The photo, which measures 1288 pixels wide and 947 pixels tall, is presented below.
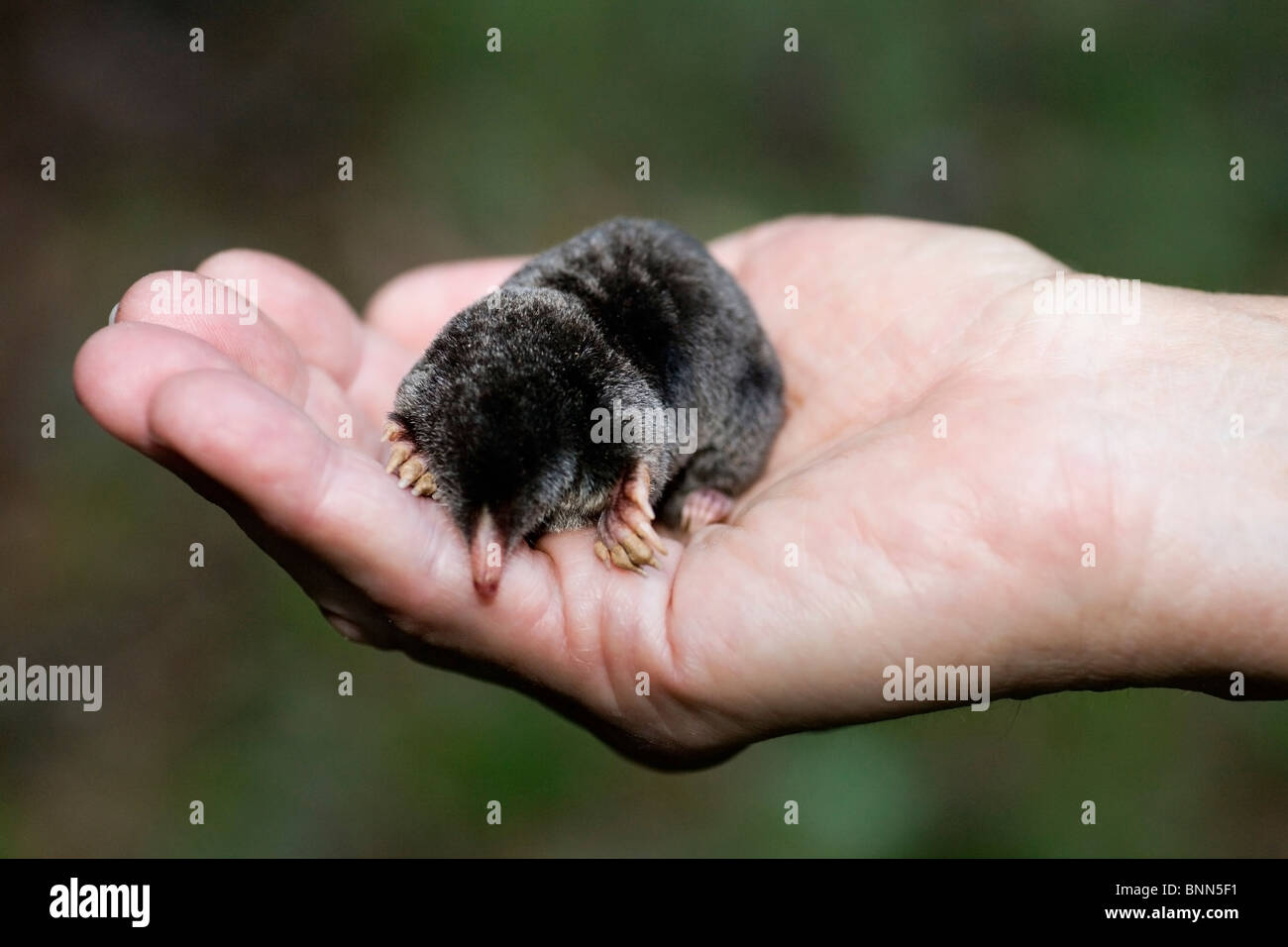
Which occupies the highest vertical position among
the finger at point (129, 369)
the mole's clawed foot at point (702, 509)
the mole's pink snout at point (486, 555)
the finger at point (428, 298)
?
the finger at point (428, 298)

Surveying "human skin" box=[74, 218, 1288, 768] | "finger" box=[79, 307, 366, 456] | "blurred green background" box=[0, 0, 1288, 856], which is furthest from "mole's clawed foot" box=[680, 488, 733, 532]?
"blurred green background" box=[0, 0, 1288, 856]

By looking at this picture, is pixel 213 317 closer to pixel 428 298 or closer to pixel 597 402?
pixel 597 402

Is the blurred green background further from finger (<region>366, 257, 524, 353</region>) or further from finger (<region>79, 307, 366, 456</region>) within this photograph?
finger (<region>79, 307, 366, 456</region>)

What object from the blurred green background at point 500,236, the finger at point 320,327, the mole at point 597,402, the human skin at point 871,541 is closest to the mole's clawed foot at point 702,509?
the mole at point 597,402

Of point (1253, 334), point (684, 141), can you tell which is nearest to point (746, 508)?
point (1253, 334)

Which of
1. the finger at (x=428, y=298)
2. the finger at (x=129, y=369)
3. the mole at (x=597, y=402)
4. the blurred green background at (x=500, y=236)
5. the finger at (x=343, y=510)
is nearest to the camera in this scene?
the finger at (x=343, y=510)

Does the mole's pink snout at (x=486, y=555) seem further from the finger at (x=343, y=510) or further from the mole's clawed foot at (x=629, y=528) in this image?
the mole's clawed foot at (x=629, y=528)

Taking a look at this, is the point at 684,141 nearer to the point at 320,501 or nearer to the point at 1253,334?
the point at 1253,334
